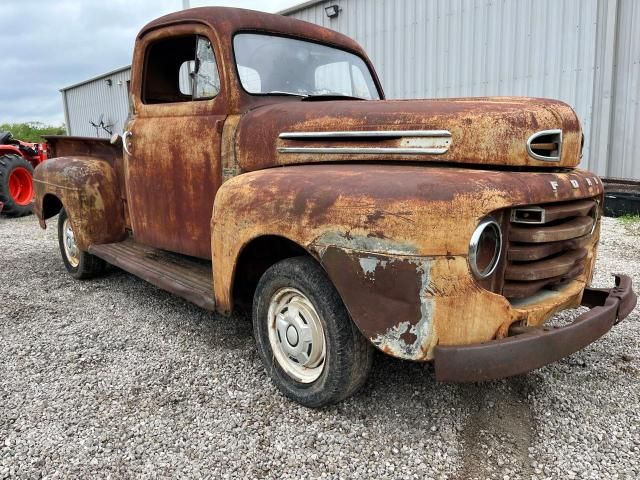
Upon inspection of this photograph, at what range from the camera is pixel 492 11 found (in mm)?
7961

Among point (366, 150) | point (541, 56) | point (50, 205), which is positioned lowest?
point (50, 205)

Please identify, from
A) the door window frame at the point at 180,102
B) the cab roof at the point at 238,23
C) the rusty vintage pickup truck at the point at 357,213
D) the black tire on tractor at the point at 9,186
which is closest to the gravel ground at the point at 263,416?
the rusty vintage pickup truck at the point at 357,213

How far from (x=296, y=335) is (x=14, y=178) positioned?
9.20 m

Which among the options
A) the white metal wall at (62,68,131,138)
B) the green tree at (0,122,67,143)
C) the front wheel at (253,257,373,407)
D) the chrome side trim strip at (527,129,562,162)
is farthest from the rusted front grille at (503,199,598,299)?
the green tree at (0,122,67,143)

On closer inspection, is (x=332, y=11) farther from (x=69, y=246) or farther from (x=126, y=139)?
(x=126, y=139)

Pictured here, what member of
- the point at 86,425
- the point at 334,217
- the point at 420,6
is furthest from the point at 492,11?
the point at 86,425

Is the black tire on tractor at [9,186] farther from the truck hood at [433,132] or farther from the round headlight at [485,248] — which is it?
the round headlight at [485,248]

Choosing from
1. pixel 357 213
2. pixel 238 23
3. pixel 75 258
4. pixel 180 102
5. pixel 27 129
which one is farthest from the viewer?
pixel 27 129

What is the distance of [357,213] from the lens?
203 centimetres

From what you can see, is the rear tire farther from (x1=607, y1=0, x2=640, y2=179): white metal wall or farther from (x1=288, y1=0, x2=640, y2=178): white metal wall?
(x1=607, y1=0, x2=640, y2=179): white metal wall

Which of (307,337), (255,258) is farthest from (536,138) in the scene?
(255,258)

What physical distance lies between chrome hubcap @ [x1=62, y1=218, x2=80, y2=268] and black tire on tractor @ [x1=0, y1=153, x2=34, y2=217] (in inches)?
197

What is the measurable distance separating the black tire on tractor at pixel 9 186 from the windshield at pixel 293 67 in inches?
297

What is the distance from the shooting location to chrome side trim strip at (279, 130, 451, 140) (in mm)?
2246
